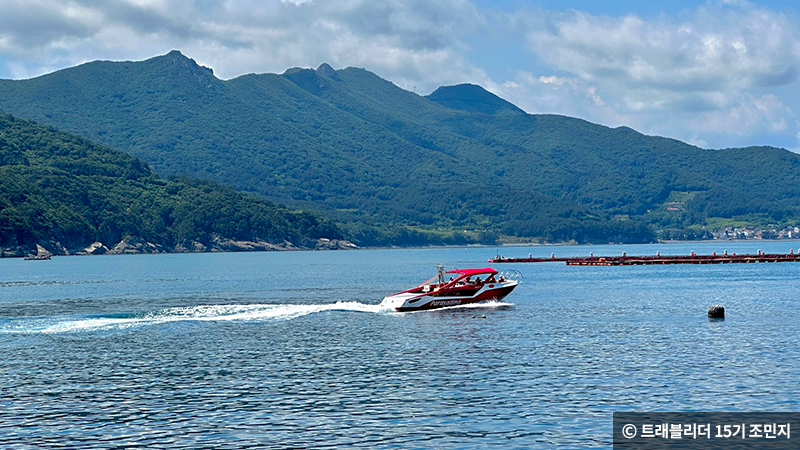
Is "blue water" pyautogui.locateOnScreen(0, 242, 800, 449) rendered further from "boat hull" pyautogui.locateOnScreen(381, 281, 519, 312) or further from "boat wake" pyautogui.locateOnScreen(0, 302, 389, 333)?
"boat hull" pyautogui.locateOnScreen(381, 281, 519, 312)

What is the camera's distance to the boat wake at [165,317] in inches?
2817

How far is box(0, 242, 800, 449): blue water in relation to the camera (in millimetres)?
32656

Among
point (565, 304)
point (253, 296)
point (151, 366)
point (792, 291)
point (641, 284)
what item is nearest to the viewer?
point (151, 366)

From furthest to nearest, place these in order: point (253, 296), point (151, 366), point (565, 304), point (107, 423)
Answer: point (253, 296), point (565, 304), point (151, 366), point (107, 423)

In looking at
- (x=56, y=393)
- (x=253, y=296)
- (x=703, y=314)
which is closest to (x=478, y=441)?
(x=56, y=393)

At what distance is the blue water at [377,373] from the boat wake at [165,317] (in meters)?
0.32

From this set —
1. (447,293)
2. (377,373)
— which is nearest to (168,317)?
(447,293)

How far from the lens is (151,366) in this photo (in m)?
49.0

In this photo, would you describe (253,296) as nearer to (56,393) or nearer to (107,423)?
(56,393)

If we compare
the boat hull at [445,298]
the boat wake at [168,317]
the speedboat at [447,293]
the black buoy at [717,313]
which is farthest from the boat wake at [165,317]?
the black buoy at [717,313]

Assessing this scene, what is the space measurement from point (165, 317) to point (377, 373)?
127ft

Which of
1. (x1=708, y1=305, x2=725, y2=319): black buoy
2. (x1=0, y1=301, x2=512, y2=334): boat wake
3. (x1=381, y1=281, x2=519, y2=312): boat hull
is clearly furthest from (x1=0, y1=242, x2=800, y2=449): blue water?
(x1=381, y1=281, x2=519, y2=312): boat hull

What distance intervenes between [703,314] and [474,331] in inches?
963

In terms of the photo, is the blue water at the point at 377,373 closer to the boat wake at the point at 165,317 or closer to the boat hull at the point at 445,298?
the boat wake at the point at 165,317
